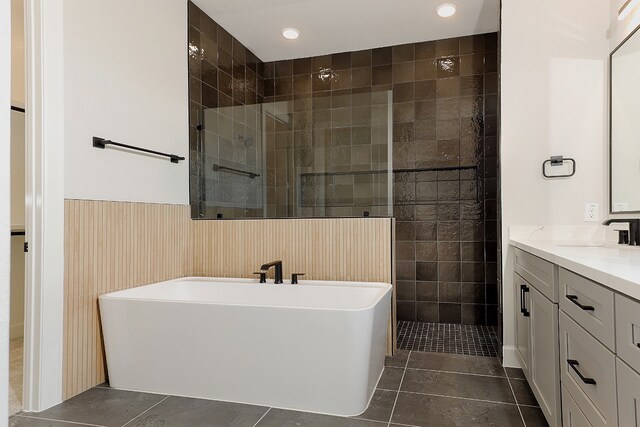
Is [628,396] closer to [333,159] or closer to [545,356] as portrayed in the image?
[545,356]

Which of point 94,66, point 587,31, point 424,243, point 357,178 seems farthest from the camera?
point 424,243

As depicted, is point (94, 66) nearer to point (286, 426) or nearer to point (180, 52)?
point (180, 52)

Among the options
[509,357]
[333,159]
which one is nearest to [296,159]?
[333,159]

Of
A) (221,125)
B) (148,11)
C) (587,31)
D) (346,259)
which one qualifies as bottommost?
(346,259)

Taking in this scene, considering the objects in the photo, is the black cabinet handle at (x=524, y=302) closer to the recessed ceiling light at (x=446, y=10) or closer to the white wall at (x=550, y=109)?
the white wall at (x=550, y=109)

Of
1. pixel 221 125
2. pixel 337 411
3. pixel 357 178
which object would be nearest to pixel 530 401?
pixel 337 411

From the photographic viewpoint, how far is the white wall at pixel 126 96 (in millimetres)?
2172

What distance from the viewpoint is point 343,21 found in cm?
344

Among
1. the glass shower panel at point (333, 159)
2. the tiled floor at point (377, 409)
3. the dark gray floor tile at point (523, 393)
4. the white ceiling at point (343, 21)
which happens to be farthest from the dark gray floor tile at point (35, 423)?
the white ceiling at point (343, 21)

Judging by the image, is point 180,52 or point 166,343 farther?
point 180,52

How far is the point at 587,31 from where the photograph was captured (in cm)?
249

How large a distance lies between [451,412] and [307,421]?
0.68 meters

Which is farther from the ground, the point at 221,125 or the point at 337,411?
the point at 221,125

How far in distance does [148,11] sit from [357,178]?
1794mm
